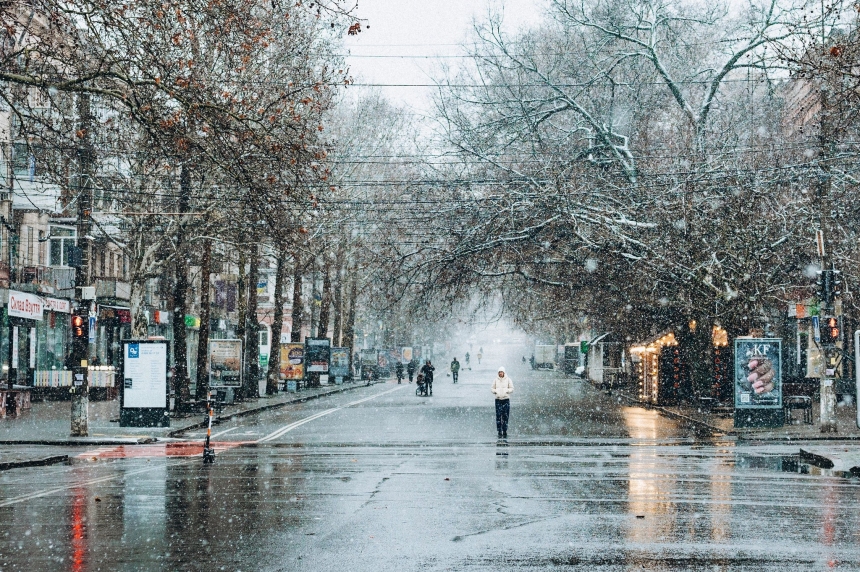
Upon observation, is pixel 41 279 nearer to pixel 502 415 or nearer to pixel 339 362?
pixel 339 362

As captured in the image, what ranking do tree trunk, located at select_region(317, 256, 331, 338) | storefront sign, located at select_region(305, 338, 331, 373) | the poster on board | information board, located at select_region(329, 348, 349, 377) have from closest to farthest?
the poster on board, tree trunk, located at select_region(317, 256, 331, 338), storefront sign, located at select_region(305, 338, 331, 373), information board, located at select_region(329, 348, 349, 377)

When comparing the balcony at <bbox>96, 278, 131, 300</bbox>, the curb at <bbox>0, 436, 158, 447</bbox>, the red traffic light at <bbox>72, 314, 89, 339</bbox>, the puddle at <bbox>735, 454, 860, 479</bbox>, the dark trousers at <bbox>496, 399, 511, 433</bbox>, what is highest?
the balcony at <bbox>96, 278, 131, 300</bbox>

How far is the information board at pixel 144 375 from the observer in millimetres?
29781

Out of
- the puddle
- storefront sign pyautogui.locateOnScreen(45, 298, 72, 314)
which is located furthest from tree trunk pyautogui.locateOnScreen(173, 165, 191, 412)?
the puddle

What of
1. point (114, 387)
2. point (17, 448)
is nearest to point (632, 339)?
point (114, 387)

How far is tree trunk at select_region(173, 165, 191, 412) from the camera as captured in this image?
109ft

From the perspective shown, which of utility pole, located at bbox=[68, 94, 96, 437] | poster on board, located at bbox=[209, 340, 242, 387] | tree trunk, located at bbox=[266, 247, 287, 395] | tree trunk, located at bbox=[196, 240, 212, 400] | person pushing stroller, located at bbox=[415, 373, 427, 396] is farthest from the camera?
person pushing stroller, located at bbox=[415, 373, 427, 396]

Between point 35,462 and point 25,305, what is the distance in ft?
78.5

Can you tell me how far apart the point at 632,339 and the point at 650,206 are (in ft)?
79.2

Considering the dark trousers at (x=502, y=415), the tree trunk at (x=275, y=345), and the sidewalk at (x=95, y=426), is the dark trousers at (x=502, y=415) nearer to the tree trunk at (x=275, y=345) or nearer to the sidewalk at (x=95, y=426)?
the sidewalk at (x=95, y=426)

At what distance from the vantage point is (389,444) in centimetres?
2567

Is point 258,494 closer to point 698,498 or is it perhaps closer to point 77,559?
point 77,559

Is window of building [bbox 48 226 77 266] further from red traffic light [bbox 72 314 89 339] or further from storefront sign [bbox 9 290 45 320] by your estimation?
red traffic light [bbox 72 314 89 339]

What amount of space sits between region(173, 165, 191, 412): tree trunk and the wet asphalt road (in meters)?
9.64
